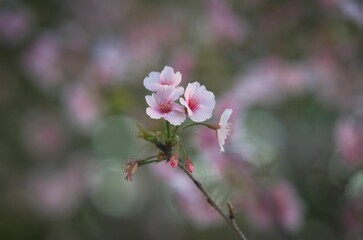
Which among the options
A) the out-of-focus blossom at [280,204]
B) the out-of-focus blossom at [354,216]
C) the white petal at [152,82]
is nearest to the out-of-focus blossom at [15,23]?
the out-of-focus blossom at [280,204]

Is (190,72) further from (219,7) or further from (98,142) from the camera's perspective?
(98,142)

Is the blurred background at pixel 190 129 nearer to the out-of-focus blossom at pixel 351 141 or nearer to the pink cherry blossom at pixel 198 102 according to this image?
the out-of-focus blossom at pixel 351 141

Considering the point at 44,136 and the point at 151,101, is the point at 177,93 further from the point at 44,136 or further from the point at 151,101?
the point at 44,136

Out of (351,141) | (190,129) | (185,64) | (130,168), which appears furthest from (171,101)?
(185,64)

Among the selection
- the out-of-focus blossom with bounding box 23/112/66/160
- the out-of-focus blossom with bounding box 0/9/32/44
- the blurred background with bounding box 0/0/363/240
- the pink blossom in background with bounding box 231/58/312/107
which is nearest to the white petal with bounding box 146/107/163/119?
the blurred background with bounding box 0/0/363/240

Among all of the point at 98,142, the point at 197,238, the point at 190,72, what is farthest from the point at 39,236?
the point at 190,72

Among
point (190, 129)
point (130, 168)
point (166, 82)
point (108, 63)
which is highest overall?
point (166, 82)
